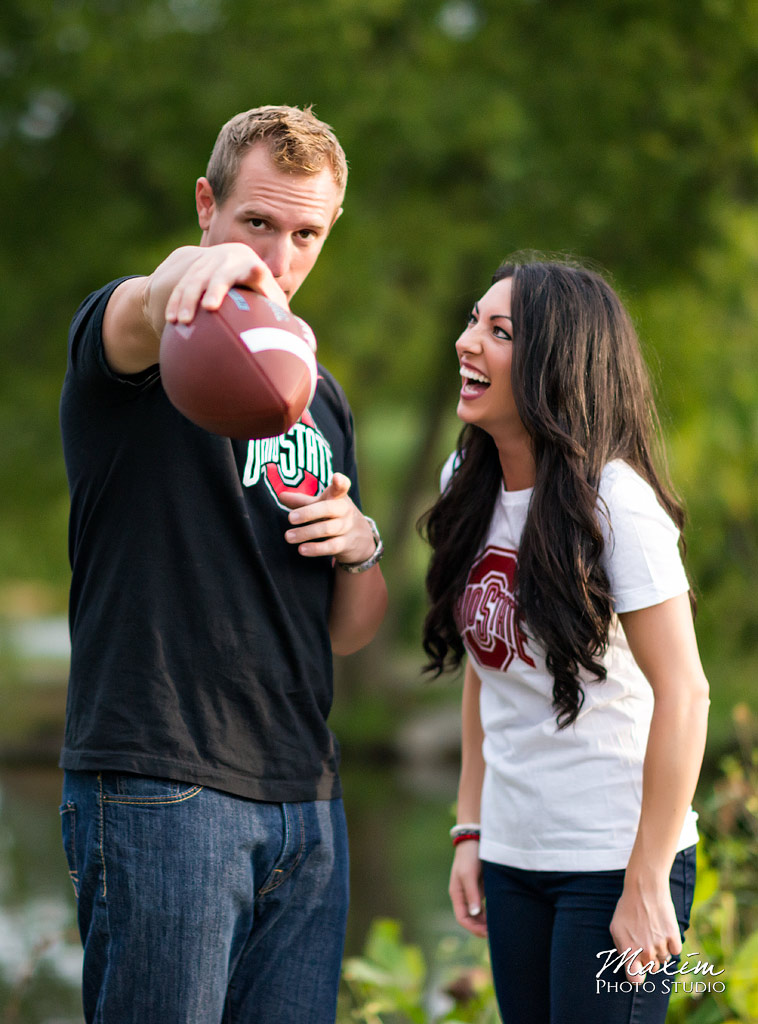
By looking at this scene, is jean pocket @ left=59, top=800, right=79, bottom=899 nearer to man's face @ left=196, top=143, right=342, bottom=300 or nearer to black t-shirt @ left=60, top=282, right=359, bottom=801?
black t-shirt @ left=60, top=282, right=359, bottom=801

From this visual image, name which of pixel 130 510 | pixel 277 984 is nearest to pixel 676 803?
pixel 277 984

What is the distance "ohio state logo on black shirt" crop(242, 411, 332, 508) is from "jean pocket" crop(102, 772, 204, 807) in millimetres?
573

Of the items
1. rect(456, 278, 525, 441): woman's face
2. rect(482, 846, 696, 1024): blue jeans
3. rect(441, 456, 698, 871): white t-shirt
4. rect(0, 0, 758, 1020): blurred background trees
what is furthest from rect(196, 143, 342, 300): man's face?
rect(0, 0, 758, 1020): blurred background trees

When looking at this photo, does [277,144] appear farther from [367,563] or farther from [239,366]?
[367,563]

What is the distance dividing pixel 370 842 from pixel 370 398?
9.08 metres

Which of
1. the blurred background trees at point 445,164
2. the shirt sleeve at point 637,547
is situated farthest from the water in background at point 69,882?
the shirt sleeve at point 637,547

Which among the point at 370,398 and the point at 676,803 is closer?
the point at 676,803

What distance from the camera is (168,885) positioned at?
1.98 meters

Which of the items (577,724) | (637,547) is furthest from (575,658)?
(637,547)

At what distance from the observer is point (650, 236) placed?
1155 cm

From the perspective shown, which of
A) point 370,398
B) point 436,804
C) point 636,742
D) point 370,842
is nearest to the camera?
point 636,742

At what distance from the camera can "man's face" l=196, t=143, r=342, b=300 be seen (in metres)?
2.16

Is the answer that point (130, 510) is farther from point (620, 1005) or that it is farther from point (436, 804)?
point (436, 804)

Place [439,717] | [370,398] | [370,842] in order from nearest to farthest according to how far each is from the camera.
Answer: [370,842] → [439,717] → [370,398]
